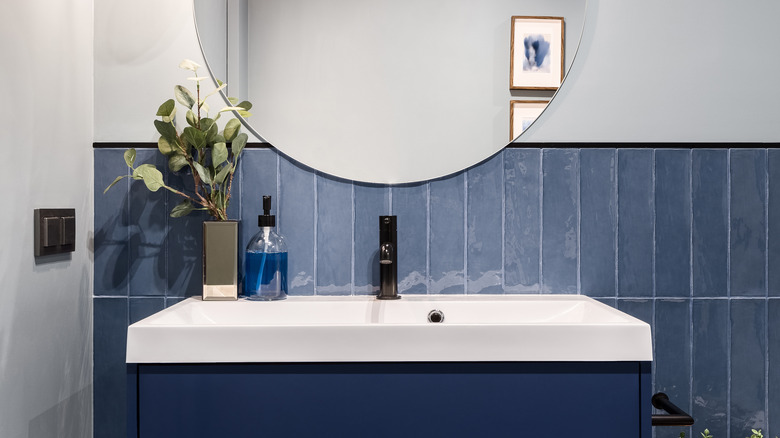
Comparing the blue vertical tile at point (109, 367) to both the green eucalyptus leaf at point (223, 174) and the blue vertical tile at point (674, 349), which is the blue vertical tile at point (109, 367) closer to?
the green eucalyptus leaf at point (223, 174)

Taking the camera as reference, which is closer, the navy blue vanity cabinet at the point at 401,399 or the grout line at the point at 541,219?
the navy blue vanity cabinet at the point at 401,399

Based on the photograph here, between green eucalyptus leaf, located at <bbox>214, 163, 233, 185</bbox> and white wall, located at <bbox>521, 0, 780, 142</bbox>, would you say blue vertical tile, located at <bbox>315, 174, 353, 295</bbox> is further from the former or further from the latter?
white wall, located at <bbox>521, 0, 780, 142</bbox>

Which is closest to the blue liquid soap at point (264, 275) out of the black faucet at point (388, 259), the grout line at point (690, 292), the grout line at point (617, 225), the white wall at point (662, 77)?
the black faucet at point (388, 259)

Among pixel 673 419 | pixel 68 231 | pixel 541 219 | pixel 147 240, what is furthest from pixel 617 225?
pixel 68 231

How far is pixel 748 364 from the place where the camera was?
1.29m

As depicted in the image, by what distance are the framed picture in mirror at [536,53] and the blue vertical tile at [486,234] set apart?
0.19 m

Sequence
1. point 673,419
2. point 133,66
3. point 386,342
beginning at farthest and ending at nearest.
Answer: point 133,66 → point 673,419 → point 386,342

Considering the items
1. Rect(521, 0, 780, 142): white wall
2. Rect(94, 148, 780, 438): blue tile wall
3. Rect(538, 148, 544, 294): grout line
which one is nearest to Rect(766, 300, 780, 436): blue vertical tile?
Rect(94, 148, 780, 438): blue tile wall

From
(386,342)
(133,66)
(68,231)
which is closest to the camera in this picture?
(386,342)

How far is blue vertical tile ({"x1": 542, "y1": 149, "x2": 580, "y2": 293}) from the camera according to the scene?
1.29 metres

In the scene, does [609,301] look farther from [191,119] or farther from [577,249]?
[191,119]

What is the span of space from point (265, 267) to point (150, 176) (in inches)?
11.5

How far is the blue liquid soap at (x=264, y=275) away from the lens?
1.22 meters

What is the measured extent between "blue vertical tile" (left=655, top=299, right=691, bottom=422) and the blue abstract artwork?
0.58 meters
